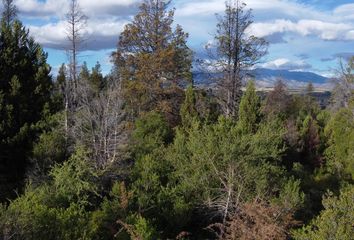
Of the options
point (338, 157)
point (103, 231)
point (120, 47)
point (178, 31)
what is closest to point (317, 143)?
point (338, 157)

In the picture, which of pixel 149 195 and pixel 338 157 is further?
pixel 338 157

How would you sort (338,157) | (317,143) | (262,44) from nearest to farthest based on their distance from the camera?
1. (262,44)
2. (338,157)
3. (317,143)

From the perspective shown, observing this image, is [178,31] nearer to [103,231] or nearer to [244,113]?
[244,113]

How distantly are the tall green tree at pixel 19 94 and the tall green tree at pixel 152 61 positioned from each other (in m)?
8.72

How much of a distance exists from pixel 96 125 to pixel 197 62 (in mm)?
12009

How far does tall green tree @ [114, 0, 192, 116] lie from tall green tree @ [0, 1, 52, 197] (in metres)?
8.72

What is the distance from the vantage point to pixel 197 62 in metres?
33.5

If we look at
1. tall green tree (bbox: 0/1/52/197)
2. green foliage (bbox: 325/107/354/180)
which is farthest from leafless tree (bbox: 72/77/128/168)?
green foliage (bbox: 325/107/354/180)

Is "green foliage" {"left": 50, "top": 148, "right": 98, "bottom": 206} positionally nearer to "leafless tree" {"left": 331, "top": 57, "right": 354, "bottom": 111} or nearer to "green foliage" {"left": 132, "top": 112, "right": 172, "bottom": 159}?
"green foliage" {"left": 132, "top": 112, "right": 172, "bottom": 159}

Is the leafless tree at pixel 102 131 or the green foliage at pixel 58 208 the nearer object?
the green foliage at pixel 58 208

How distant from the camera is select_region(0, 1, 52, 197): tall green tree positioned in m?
22.6

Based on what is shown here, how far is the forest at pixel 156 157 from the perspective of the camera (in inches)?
575

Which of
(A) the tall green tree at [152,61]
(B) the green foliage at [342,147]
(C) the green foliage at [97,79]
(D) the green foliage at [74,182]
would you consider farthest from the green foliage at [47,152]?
(C) the green foliage at [97,79]

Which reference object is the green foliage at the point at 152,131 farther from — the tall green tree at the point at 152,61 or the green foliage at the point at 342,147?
the green foliage at the point at 342,147
